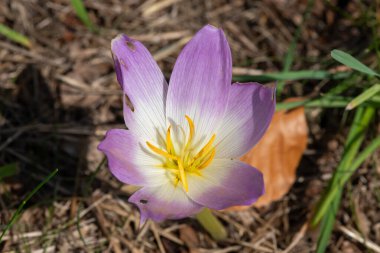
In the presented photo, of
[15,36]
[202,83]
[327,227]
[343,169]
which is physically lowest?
[327,227]

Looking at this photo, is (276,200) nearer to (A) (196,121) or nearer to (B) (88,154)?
(A) (196,121)

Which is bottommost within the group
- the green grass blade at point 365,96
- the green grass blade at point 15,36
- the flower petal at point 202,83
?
the green grass blade at point 365,96

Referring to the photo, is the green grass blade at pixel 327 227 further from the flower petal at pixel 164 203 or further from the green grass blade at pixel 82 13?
the green grass blade at pixel 82 13

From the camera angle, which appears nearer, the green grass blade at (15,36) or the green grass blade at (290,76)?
the green grass blade at (290,76)

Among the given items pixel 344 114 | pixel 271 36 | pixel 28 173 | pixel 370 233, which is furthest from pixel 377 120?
pixel 28 173

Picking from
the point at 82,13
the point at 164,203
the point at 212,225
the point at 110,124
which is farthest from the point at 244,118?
the point at 82,13

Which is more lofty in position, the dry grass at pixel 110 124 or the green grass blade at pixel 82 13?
the green grass blade at pixel 82 13

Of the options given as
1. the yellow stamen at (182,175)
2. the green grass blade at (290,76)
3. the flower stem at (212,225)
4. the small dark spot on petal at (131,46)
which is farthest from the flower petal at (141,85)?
the green grass blade at (290,76)

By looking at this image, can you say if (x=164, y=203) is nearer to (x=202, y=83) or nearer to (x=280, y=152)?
(x=202, y=83)
